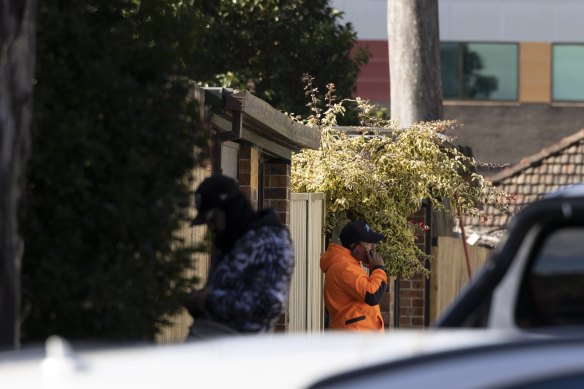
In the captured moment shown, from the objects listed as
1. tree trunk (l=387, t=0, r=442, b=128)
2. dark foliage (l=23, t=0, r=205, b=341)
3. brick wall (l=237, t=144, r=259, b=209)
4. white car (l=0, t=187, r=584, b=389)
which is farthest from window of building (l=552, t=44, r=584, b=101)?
white car (l=0, t=187, r=584, b=389)

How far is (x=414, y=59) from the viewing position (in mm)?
20906

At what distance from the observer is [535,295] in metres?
4.27

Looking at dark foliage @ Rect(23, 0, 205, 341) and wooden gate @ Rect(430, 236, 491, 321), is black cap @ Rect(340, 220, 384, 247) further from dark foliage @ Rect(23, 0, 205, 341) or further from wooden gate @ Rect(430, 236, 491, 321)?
wooden gate @ Rect(430, 236, 491, 321)

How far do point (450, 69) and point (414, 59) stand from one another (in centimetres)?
1533

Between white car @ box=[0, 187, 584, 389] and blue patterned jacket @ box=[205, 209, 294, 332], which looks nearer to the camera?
white car @ box=[0, 187, 584, 389]

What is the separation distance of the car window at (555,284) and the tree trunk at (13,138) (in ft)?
6.23

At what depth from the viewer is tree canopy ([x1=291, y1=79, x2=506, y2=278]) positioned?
47.1ft

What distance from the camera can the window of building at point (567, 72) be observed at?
36406mm

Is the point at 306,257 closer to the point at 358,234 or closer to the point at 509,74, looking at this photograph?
the point at 358,234

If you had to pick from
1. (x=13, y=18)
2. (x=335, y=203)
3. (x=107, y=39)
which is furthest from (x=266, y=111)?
(x=13, y=18)

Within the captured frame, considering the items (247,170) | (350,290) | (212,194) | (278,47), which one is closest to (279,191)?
(247,170)

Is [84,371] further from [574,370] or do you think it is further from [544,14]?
[544,14]

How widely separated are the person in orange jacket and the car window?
667 cm

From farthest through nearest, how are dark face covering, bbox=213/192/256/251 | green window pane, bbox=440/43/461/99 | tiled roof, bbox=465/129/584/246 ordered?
green window pane, bbox=440/43/461/99, tiled roof, bbox=465/129/584/246, dark face covering, bbox=213/192/256/251
